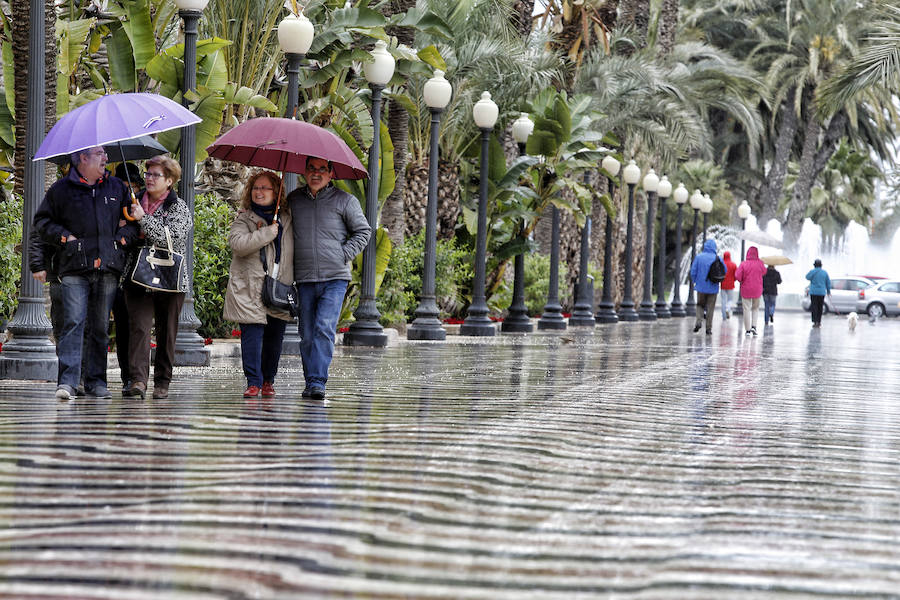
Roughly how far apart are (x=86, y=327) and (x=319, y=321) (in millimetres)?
1621

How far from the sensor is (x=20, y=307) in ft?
35.6

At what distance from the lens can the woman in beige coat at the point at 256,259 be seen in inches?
368

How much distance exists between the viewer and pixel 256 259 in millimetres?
9461

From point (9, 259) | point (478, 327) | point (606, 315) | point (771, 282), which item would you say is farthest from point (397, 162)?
point (771, 282)

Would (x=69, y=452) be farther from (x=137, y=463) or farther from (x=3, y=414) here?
(x=3, y=414)

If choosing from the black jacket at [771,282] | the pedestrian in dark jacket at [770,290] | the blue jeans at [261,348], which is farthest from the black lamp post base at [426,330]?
the black jacket at [771,282]

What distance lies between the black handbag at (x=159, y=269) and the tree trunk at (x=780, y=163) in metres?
52.1

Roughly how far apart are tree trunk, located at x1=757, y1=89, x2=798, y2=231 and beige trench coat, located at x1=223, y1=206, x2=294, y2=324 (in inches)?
2028

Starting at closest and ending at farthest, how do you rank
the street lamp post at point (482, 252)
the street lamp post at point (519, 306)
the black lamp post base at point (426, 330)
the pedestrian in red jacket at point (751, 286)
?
→ 1. the black lamp post base at point (426, 330)
2. the street lamp post at point (482, 252)
3. the street lamp post at point (519, 306)
4. the pedestrian in red jacket at point (751, 286)

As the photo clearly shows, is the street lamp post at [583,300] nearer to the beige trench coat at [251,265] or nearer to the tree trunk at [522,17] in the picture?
the tree trunk at [522,17]

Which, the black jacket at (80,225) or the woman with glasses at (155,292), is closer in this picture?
the black jacket at (80,225)

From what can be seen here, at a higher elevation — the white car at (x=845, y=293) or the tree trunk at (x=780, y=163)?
the tree trunk at (x=780, y=163)

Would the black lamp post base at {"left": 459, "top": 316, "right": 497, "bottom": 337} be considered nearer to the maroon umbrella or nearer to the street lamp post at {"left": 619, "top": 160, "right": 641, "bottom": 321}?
the street lamp post at {"left": 619, "top": 160, "right": 641, "bottom": 321}

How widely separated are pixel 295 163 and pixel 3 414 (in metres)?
3.21
